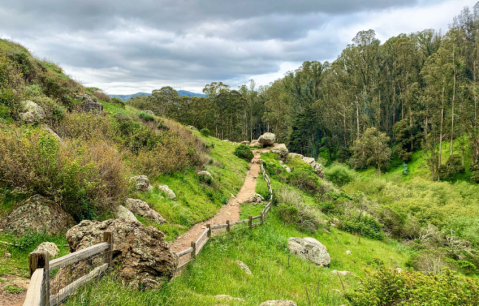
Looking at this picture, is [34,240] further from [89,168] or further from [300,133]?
[300,133]

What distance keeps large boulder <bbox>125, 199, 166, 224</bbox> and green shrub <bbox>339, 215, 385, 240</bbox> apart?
1281cm

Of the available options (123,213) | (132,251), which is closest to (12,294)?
(132,251)

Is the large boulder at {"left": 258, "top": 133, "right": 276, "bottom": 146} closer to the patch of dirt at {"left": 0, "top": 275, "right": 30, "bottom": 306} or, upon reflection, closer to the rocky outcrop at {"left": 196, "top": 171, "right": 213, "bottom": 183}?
the rocky outcrop at {"left": 196, "top": 171, "right": 213, "bottom": 183}

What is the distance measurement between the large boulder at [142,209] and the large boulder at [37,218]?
2323 mm

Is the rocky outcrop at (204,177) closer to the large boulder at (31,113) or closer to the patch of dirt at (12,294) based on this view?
the large boulder at (31,113)

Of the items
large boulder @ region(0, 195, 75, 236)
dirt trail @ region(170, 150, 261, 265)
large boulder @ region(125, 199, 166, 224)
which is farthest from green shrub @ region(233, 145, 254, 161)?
large boulder @ region(0, 195, 75, 236)

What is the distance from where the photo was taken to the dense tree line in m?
32.3

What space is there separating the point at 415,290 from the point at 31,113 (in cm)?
1380

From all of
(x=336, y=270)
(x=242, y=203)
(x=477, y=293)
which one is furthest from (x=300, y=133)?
(x=477, y=293)

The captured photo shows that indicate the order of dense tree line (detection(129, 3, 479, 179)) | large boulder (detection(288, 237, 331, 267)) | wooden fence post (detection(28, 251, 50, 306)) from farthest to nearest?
1. dense tree line (detection(129, 3, 479, 179))
2. large boulder (detection(288, 237, 331, 267))
3. wooden fence post (detection(28, 251, 50, 306))

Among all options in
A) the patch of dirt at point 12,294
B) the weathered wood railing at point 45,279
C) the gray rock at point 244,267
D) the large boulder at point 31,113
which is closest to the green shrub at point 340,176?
the gray rock at point 244,267

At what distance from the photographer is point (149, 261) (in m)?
4.41

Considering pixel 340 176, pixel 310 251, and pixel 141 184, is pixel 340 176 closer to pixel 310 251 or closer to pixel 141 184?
pixel 310 251

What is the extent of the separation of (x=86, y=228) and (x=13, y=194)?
256 cm
